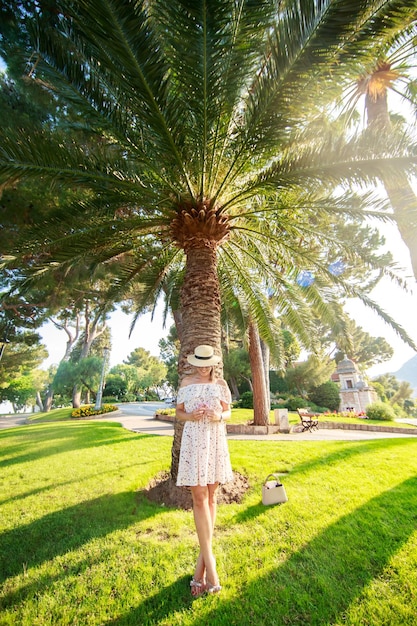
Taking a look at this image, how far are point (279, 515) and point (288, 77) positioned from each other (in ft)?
18.8

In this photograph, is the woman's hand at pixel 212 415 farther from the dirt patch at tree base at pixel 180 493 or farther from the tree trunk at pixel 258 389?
the tree trunk at pixel 258 389

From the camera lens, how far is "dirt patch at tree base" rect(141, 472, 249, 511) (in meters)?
4.45

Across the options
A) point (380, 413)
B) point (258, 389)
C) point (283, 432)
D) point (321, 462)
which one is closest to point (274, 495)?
point (321, 462)

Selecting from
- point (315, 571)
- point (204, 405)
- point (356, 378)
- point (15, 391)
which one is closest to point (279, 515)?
point (315, 571)

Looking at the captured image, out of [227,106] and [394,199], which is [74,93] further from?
[394,199]

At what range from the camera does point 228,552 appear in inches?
126

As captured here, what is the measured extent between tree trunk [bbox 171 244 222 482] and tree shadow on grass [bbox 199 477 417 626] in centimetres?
237

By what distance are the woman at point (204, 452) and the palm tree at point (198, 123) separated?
1.85 meters

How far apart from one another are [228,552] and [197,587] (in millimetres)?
676

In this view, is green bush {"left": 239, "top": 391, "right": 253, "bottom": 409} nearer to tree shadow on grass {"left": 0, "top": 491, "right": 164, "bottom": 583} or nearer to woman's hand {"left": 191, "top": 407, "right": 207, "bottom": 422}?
tree shadow on grass {"left": 0, "top": 491, "right": 164, "bottom": 583}

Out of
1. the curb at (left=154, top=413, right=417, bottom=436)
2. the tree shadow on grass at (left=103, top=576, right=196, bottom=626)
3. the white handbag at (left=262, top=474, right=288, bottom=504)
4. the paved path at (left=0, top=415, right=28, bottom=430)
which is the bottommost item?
the tree shadow on grass at (left=103, top=576, right=196, bottom=626)

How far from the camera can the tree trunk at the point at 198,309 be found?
493 centimetres

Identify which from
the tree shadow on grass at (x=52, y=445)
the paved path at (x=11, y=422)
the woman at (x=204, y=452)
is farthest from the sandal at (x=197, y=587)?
the paved path at (x=11, y=422)

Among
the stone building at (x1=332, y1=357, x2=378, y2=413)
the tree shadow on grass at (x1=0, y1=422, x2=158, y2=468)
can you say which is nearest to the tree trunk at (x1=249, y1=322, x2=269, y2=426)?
the tree shadow on grass at (x1=0, y1=422, x2=158, y2=468)
